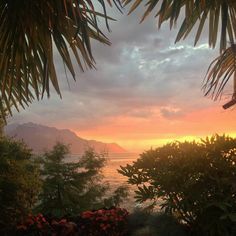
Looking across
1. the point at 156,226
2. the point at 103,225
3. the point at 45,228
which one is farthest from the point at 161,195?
the point at 45,228

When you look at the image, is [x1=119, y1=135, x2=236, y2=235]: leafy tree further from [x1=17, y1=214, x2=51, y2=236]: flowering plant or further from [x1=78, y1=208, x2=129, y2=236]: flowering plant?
[x1=17, y1=214, x2=51, y2=236]: flowering plant

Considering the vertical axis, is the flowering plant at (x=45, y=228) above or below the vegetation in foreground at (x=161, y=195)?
below

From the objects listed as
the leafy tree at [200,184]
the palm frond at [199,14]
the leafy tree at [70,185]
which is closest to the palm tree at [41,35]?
the palm frond at [199,14]

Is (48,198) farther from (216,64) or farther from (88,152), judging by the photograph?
(216,64)

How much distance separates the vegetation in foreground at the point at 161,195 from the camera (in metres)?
7.58

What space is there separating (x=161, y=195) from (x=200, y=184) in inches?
27.1

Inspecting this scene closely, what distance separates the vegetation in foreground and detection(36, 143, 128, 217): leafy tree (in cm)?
665

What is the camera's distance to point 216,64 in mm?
6375

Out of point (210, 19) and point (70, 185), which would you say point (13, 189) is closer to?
point (210, 19)

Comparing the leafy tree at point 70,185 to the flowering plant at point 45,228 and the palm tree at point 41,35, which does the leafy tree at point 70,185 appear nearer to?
the flowering plant at point 45,228

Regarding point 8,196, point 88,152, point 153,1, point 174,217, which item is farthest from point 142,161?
point 88,152

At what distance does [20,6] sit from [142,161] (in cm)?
470

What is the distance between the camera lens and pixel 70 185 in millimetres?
18625

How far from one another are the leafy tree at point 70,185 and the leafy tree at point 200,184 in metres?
8.24
